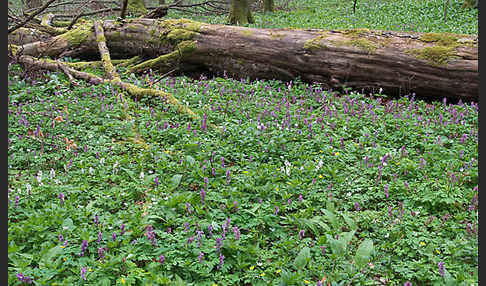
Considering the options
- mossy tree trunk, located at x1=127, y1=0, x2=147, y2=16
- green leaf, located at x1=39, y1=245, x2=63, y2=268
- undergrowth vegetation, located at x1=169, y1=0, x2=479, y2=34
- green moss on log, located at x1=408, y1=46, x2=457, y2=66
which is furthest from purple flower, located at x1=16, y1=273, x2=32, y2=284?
mossy tree trunk, located at x1=127, y1=0, x2=147, y2=16

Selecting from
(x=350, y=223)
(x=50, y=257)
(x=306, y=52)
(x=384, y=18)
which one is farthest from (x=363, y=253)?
(x=384, y=18)

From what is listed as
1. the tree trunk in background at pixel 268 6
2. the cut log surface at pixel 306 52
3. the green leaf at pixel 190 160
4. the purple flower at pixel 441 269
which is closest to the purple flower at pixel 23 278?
the green leaf at pixel 190 160

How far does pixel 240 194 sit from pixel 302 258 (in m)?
1.16

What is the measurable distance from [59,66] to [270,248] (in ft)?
24.6

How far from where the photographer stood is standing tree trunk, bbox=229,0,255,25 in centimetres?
1623

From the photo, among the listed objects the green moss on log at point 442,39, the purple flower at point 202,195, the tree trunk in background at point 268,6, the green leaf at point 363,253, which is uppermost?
the tree trunk in background at point 268,6

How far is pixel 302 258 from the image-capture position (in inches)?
136

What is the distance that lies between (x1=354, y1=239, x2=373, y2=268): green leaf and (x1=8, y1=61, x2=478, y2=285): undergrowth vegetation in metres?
0.02

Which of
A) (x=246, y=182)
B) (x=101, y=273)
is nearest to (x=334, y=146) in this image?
(x=246, y=182)

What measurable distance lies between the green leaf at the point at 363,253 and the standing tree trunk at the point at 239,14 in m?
14.1

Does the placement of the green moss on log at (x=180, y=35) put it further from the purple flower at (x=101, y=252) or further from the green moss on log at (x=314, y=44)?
the purple flower at (x=101, y=252)

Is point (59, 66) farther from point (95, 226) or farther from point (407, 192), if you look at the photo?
point (407, 192)

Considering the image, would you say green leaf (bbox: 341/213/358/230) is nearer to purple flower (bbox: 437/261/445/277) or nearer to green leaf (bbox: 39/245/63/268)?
purple flower (bbox: 437/261/445/277)

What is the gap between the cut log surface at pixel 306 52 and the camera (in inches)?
302
